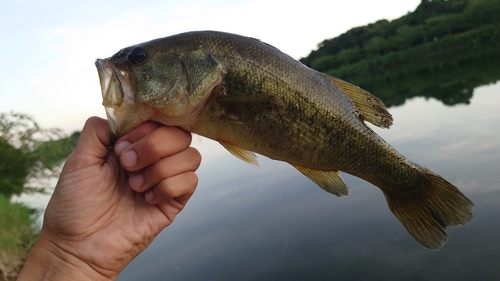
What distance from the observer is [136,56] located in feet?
7.45

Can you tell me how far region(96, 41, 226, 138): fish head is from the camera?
221 cm

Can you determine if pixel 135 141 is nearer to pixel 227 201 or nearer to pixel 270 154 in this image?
pixel 270 154

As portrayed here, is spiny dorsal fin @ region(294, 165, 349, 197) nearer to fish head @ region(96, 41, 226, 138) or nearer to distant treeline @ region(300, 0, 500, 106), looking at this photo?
fish head @ region(96, 41, 226, 138)

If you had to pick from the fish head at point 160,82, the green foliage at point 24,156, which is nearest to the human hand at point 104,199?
the fish head at point 160,82

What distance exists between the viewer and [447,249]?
684cm

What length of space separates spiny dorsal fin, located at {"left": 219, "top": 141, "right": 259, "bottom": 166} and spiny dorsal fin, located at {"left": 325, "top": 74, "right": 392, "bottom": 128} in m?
0.88

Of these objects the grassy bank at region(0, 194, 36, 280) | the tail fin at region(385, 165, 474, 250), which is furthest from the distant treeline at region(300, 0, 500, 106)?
the tail fin at region(385, 165, 474, 250)

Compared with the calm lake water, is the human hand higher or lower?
higher

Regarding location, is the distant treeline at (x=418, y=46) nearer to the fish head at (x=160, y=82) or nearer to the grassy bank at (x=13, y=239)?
the grassy bank at (x=13, y=239)

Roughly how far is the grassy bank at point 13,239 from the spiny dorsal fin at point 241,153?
8783 millimetres

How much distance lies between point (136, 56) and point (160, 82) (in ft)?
0.79

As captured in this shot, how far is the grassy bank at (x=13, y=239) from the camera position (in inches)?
338

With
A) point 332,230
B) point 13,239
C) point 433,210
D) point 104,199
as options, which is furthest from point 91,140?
point 13,239

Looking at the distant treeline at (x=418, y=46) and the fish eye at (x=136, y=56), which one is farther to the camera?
the distant treeline at (x=418, y=46)
